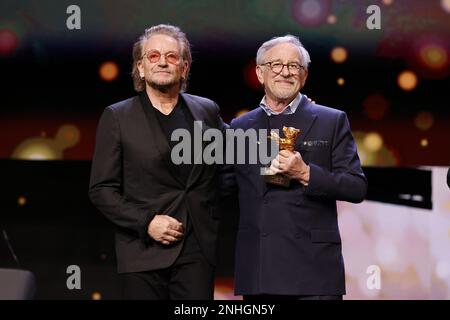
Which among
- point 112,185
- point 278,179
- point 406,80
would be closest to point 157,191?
point 112,185

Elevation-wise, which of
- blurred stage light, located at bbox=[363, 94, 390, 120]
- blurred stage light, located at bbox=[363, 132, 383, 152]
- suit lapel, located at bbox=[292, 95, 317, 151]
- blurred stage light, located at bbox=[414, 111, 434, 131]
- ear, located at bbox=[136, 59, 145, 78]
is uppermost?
blurred stage light, located at bbox=[363, 94, 390, 120]

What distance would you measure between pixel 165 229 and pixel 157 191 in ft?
0.52

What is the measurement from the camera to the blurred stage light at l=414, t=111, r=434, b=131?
4328 millimetres

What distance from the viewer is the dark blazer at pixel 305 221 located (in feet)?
10.2

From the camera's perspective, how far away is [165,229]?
3.00 meters

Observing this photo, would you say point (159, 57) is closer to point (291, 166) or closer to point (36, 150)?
point (291, 166)

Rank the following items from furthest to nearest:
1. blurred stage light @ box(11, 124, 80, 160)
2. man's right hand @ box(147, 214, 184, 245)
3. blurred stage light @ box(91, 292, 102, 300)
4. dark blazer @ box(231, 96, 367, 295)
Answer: blurred stage light @ box(91, 292, 102, 300)
blurred stage light @ box(11, 124, 80, 160)
dark blazer @ box(231, 96, 367, 295)
man's right hand @ box(147, 214, 184, 245)

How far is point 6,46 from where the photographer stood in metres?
4.30

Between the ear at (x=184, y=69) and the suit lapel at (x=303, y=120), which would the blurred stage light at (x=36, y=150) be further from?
the suit lapel at (x=303, y=120)

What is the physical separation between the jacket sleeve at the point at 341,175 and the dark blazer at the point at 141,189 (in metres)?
0.39

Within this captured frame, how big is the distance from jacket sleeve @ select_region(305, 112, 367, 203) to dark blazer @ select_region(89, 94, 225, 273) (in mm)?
393

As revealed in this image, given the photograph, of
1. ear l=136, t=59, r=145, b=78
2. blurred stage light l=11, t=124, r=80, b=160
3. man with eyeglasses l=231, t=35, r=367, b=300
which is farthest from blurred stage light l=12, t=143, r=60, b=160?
man with eyeglasses l=231, t=35, r=367, b=300

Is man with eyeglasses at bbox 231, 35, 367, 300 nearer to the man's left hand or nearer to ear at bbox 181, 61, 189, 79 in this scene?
the man's left hand

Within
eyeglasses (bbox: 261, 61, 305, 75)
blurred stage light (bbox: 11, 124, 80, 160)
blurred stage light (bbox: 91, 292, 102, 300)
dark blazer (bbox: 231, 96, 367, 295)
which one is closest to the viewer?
dark blazer (bbox: 231, 96, 367, 295)
